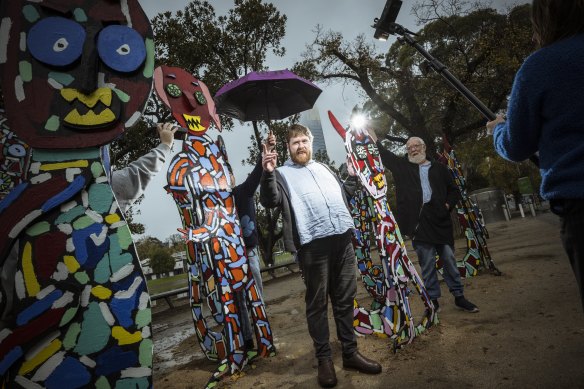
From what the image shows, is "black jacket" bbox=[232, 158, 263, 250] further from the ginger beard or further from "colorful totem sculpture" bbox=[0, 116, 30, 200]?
"colorful totem sculpture" bbox=[0, 116, 30, 200]

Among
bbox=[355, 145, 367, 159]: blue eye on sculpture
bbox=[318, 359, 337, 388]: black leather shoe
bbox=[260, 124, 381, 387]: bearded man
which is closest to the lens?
bbox=[318, 359, 337, 388]: black leather shoe

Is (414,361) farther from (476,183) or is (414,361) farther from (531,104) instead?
(476,183)

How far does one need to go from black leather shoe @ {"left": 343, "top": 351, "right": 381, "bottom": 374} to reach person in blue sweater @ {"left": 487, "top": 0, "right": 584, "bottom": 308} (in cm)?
176

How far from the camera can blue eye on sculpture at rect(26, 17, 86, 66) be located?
1400 millimetres

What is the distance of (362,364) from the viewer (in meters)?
2.64

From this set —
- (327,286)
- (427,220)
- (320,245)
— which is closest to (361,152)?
(427,220)

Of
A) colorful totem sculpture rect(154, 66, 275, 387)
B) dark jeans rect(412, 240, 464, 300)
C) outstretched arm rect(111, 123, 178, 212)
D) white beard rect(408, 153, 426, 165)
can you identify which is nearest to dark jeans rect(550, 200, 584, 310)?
outstretched arm rect(111, 123, 178, 212)

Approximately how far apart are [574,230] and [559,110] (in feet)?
1.63

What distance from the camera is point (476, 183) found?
31562 mm

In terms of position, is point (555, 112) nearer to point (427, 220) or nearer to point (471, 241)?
point (427, 220)

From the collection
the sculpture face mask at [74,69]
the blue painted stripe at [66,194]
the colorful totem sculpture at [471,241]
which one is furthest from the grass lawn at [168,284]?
the blue painted stripe at [66,194]

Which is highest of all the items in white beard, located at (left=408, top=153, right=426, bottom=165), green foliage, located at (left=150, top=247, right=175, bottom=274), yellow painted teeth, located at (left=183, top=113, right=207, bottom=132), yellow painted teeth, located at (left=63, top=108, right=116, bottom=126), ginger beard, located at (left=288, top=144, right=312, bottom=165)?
yellow painted teeth, located at (left=183, top=113, right=207, bottom=132)

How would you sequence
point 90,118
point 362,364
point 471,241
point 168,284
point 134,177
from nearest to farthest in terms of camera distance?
point 90,118, point 134,177, point 362,364, point 471,241, point 168,284

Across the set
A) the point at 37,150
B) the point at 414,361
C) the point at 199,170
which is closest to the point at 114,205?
the point at 37,150
